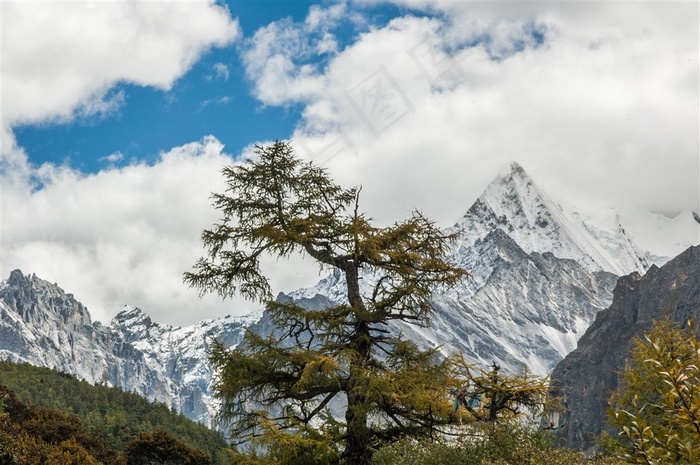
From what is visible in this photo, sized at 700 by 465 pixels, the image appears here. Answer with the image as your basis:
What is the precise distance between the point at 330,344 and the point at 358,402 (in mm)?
1772

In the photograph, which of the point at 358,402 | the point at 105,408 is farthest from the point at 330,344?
the point at 105,408

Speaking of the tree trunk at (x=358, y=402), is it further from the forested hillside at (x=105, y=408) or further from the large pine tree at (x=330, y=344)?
the forested hillside at (x=105, y=408)

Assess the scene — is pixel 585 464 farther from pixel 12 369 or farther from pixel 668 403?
pixel 12 369

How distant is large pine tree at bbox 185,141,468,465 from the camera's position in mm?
21547

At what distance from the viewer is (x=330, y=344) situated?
22.8 m

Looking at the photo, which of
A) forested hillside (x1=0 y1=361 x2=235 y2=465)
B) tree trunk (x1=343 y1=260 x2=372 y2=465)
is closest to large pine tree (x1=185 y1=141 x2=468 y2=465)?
tree trunk (x1=343 y1=260 x2=372 y2=465)

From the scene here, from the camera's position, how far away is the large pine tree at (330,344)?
2155 cm

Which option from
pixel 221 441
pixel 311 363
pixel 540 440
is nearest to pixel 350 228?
pixel 311 363

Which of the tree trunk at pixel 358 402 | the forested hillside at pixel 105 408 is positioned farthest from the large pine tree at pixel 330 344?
the forested hillside at pixel 105 408

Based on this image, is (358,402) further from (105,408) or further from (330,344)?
(105,408)

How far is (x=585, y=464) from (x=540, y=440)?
127 cm

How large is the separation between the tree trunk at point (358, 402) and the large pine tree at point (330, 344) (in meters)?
0.03

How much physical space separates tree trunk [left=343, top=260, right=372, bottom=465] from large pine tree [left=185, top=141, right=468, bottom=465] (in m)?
0.03

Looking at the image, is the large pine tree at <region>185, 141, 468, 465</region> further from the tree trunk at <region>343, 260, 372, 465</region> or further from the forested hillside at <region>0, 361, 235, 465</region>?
the forested hillside at <region>0, 361, 235, 465</region>
